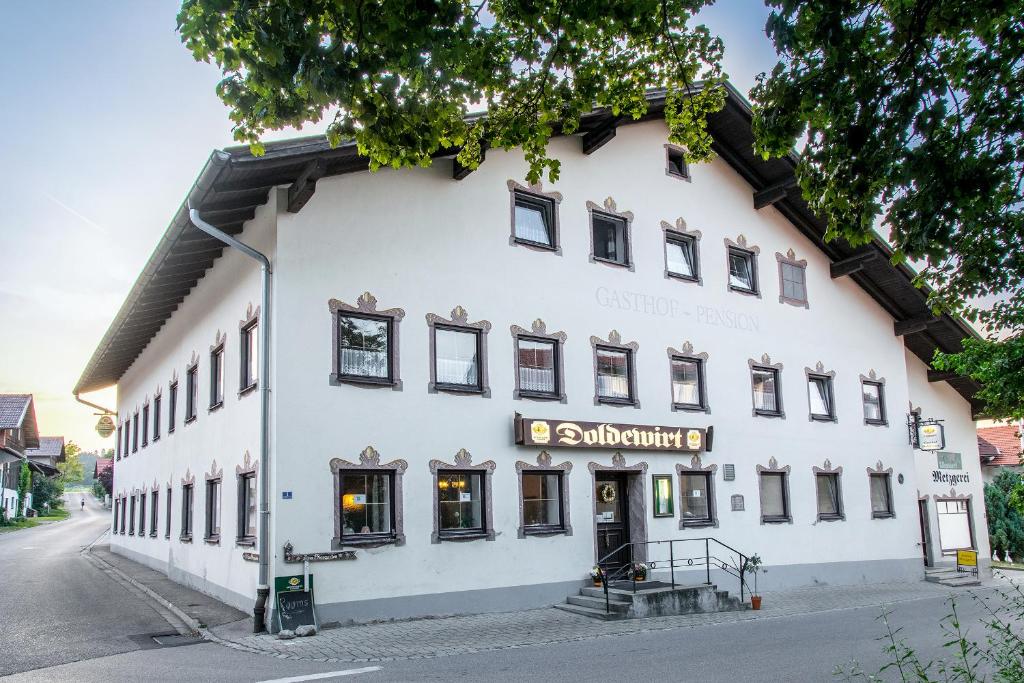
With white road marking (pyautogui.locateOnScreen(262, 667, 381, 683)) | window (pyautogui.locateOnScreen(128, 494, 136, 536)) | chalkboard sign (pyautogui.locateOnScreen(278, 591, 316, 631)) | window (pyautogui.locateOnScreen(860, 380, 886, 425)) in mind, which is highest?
window (pyautogui.locateOnScreen(860, 380, 886, 425))

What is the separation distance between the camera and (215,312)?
16719 millimetres

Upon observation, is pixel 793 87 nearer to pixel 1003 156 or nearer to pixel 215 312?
pixel 1003 156

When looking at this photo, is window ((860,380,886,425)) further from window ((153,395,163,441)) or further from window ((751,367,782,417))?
window ((153,395,163,441))

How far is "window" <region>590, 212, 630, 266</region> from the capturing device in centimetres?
1767

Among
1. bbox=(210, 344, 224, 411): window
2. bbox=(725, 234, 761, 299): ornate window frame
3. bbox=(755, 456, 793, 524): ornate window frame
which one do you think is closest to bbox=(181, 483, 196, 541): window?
bbox=(210, 344, 224, 411): window

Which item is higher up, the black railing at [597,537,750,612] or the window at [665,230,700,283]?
the window at [665,230,700,283]

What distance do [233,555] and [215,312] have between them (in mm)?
4802

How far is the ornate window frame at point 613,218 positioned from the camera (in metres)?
17.4

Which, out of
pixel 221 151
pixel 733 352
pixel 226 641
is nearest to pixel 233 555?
Result: pixel 226 641

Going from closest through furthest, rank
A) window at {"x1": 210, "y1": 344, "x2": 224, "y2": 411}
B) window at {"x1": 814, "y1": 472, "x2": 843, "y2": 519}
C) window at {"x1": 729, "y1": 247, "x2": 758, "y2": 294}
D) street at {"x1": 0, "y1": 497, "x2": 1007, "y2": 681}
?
street at {"x1": 0, "y1": 497, "x2": 1007, "y2": 681}, window at {"x1": 210, "y1": 344, "x2": 224, "y2": 411}, window at {"x1": 729, "y1": 247, "x2": 758, "y2": 294}, window at {"x1": 814, "y1": 472, "x2": 843, "y2": 519}

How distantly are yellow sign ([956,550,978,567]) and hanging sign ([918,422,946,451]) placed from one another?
3288mm

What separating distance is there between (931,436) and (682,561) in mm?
8962

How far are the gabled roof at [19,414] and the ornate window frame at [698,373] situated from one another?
48.1 meters

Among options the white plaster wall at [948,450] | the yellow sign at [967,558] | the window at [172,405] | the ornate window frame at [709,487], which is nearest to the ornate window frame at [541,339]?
the ornate window frame at [709,487]
